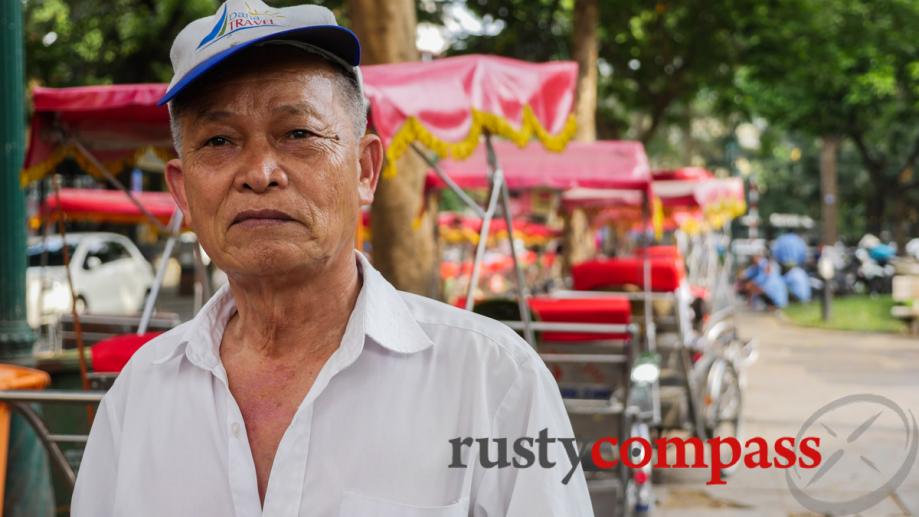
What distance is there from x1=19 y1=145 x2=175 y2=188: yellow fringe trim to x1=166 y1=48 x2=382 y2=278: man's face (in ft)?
12.0

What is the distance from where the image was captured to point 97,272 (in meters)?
19.6

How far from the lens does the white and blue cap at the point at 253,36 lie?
1.66 m

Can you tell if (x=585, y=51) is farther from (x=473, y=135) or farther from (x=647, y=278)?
(x=473, y=135)

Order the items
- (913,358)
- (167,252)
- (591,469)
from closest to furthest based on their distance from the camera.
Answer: (591,469) < (167,252) < (913,358)

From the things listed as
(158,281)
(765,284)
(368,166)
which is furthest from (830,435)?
(765,284)

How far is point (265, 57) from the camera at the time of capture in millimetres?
1735

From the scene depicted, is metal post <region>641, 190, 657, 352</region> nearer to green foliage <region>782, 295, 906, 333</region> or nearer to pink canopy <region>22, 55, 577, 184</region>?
pink canopy <region>22, 55, 577, 184</region>

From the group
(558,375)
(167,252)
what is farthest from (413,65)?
(558,375)

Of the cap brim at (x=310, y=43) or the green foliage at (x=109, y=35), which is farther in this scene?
the green foliage at (x=109, y=35)

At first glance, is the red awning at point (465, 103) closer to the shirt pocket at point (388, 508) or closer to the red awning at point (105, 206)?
the shirt pocket at point (388, 508)

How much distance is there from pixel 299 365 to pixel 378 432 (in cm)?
27

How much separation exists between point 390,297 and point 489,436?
12.4 inches

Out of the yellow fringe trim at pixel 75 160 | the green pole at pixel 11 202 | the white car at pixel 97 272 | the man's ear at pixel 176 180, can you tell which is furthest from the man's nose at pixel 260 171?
the white car at pixel 97 272

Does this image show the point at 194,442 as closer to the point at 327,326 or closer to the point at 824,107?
the point at 327,326
